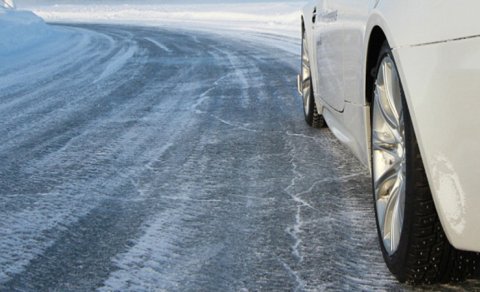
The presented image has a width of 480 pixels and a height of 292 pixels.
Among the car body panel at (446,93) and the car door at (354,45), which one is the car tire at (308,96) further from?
the car body panel at (446,93)

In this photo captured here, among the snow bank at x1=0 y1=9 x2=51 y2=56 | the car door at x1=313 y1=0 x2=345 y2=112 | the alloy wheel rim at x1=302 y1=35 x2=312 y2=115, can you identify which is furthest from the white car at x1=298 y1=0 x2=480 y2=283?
the snow bank at x1=0 y1=9 x2=51 y2=56

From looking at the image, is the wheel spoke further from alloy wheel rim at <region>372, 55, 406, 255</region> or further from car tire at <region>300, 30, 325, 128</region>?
car tire at <region>300, 30, 325, 128</region>

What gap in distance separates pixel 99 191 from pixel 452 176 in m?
2.17

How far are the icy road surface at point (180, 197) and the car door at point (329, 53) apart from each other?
1.45 feet

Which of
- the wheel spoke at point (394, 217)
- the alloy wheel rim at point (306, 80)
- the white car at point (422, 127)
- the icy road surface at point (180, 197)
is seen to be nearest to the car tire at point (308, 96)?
the alloy wheel rim at point (306, 80)

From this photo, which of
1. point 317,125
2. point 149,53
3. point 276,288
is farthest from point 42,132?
point 149,53

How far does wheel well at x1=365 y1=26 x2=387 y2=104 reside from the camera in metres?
2.54

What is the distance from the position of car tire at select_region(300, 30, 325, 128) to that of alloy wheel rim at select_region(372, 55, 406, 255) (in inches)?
86.8

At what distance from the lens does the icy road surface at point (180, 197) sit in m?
2.45

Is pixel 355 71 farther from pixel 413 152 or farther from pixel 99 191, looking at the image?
pixel 99 191

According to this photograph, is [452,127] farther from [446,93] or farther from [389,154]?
[389,154]

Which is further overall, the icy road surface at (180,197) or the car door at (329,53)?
the car door at (329,53)

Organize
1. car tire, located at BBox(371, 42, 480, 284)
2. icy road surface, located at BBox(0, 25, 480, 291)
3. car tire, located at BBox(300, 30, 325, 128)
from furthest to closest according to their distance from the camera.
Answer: car tire, located at BBox(300, 30, 325, 128), icy road surface, located at BBox(0, 25, 480, 291), car tire, located at BBox(371, 42, 480, 284)

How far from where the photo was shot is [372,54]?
2.67 metres
